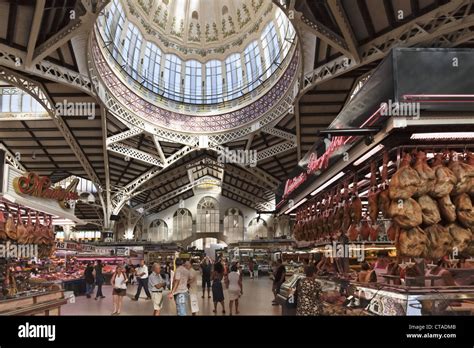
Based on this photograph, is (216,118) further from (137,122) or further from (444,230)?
(444,230)

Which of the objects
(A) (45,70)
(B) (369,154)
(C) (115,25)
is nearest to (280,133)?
(C) (115,25)

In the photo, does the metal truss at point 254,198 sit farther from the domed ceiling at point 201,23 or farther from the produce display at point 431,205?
the produce display at point 431,205

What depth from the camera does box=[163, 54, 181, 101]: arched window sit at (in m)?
30.6

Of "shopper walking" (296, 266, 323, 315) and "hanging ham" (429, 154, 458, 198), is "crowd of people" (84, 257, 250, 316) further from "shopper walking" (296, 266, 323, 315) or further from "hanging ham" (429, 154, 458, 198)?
"hanging ham" (429, 154, 458, 198)

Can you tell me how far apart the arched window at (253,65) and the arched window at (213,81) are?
9.26 feet

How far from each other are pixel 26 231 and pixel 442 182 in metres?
8.01

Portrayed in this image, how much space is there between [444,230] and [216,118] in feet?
86.9

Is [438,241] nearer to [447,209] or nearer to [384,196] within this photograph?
[447,209]

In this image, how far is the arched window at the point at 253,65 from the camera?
2852 cm

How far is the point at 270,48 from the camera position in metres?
27.0

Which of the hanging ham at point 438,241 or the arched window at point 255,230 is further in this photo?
the arched window at point 255,230

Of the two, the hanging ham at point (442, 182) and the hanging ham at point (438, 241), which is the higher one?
the hanging ham at point (442, 182)

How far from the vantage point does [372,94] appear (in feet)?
13.5

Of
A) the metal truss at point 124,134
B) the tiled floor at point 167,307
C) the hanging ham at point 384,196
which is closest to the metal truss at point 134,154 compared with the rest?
the metal truss at point 124,134
